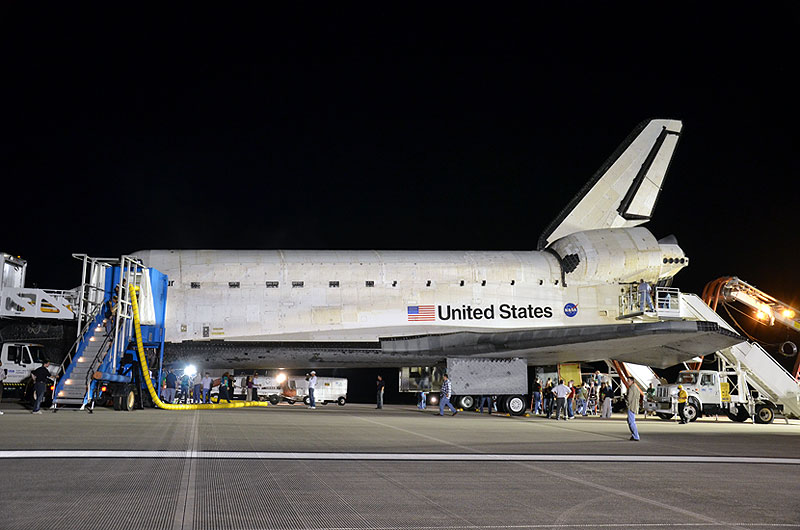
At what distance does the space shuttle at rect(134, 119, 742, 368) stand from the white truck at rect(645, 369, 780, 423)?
125 cm

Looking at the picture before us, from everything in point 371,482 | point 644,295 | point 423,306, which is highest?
point 644,295

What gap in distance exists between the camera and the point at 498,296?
18594 mm

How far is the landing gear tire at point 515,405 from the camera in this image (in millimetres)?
18797

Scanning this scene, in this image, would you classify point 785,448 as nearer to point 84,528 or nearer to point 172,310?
point 84,528

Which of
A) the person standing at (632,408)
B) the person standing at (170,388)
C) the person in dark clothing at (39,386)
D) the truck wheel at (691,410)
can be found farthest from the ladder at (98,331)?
the truck wheel at (691,410)

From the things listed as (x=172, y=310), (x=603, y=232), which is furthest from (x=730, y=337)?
(x=172, y=310)

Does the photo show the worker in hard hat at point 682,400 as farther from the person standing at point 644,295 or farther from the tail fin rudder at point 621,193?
the tail fin rudder at point 621,193

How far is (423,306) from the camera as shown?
1830 cm

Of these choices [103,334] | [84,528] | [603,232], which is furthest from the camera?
[603,232]

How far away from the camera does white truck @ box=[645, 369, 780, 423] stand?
778 inches

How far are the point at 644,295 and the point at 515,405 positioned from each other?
4.42m

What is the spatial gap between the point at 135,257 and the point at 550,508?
15.4 m

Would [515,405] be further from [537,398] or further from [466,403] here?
[466,403]

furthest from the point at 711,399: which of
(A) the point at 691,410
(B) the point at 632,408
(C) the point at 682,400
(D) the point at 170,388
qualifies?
(D) the point at 170,388
